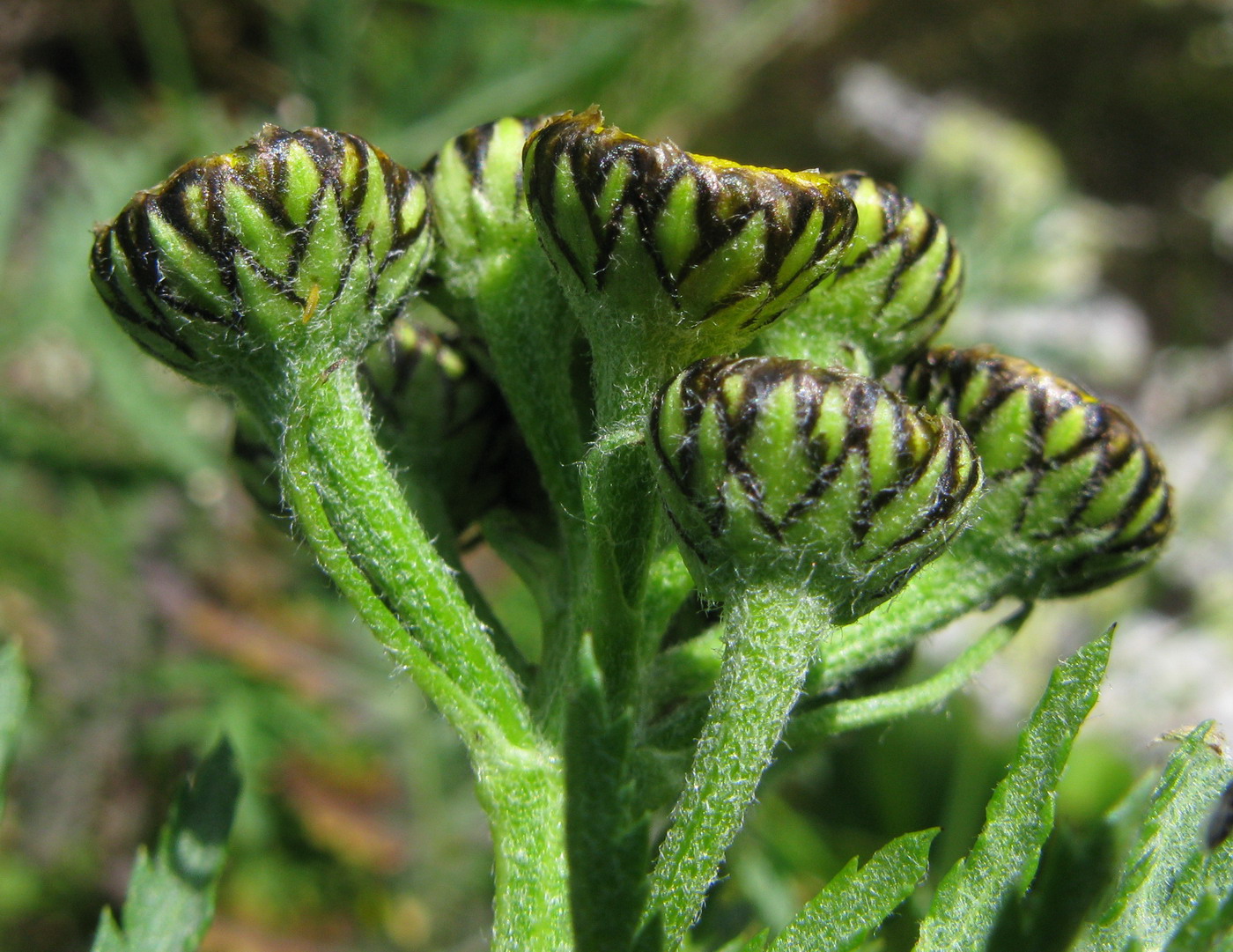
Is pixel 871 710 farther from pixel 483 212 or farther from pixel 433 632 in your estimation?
pixel 483 212

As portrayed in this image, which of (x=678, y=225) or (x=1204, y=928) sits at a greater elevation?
(x=678, y=225)

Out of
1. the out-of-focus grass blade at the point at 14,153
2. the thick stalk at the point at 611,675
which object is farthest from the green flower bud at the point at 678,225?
the out-of-focus grass blade at the point at 14,153

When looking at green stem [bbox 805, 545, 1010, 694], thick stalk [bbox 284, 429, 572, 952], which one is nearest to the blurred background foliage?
green stem [bbox 805, 545, 1010, 694]

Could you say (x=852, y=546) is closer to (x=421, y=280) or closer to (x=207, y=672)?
(x=421, y=280)

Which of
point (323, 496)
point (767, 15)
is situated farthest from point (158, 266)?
point (767, 15)

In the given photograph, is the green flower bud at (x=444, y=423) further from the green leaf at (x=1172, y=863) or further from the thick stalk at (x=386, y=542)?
the green leaf at (x=1172, y=863)

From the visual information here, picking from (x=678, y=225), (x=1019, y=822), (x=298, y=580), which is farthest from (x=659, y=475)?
(x=298, y=580)
